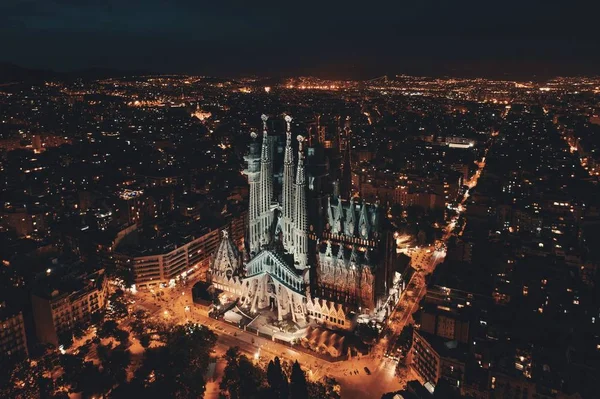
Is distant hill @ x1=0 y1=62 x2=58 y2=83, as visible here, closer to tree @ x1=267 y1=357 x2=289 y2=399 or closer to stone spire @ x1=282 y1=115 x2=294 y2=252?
stone spire @ x1=282 y1=115 x2=294 y2=252

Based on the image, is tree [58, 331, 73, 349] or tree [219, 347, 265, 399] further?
tree [58, 331, 73, 349]

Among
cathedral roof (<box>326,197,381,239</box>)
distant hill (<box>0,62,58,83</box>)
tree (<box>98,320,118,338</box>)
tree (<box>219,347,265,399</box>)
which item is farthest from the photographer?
distant hill (<box>0,62,58,83</box>)

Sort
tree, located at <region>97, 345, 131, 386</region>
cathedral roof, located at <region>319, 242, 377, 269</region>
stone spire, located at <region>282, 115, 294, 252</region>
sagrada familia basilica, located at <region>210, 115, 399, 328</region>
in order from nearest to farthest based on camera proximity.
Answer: tree, located at <region>97, 345, 131, 386</region>
cathedral roof, located at <region>319, 242, 377, 269</region>
sagrada familia basilica, located at <region>210, 115, 399, 328</region>
stone spire, located at <region>282, 115, 294, 252</region>

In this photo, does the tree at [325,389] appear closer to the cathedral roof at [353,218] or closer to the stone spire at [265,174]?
the cathedral roof at [353,218]

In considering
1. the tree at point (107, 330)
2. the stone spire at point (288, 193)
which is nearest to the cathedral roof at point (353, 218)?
the stone spire at point (288, 193)

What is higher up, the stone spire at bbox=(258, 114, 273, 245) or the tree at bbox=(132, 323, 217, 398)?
the stone spire at bbox=(258, 114, 273, 245)

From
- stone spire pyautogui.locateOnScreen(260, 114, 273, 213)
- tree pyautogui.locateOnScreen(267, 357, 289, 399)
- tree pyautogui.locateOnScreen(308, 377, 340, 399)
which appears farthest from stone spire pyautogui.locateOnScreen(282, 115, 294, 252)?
tree pyautogui.locateOnScreen(308, 377, 340, 399)
